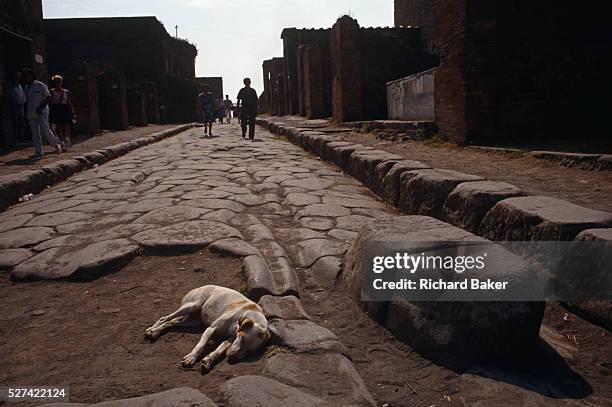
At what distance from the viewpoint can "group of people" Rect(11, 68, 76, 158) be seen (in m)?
8.31

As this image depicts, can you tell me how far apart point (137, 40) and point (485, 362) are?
1162 inches

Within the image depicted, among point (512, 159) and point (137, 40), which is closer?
point (512, 159)

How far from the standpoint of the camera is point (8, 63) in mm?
12367

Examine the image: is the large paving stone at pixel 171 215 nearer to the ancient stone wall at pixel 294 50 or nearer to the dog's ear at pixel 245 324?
the dog's ear at pixel 245 324

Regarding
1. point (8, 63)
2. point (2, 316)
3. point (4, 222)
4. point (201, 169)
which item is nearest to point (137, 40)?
point (8, 63)

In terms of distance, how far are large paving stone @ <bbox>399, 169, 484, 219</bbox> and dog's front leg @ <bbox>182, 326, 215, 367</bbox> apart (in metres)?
2.03

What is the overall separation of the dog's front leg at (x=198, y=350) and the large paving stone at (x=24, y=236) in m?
2.03

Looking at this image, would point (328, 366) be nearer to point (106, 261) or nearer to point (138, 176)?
point (106, 261)

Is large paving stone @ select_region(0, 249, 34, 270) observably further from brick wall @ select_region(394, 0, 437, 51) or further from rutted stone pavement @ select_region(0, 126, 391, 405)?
brick wall @ select_region(394, 0, 437, 51)

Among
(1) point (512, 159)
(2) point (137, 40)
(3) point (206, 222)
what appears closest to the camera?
(3) point (206, 222)

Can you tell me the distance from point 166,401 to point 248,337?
1.48 feet

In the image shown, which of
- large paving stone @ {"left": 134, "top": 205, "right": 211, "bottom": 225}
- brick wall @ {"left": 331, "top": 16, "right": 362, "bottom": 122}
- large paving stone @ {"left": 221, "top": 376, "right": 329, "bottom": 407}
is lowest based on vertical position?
large paving stone @ {"left": 221, "top": 376, "right": 329, "bottom": 407}

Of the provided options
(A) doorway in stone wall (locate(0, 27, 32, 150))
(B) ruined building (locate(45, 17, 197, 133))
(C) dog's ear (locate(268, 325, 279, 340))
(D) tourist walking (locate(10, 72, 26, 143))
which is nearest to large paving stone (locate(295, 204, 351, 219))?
(C) dog's ear (locate(268, 325, 279, 340))

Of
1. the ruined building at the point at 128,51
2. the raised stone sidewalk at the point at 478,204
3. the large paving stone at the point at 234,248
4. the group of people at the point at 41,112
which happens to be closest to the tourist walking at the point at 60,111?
the group of people at the point at 41,112
